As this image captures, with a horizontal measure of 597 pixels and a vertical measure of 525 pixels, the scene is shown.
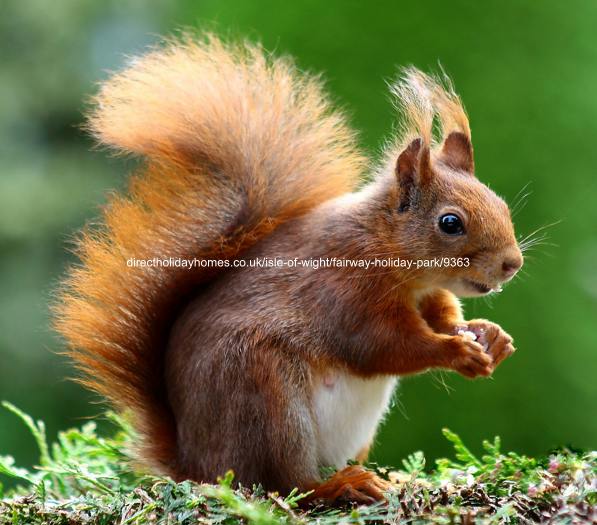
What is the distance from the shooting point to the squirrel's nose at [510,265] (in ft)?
4.97

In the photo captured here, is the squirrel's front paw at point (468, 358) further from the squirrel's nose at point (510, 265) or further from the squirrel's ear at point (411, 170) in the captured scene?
the squirrel's ear at point (411, 170)

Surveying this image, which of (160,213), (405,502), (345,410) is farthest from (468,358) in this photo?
(160,213)

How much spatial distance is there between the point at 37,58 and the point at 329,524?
4.36 meters

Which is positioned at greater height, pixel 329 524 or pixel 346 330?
pixel 346 330

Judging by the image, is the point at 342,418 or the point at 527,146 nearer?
the point at 342,418

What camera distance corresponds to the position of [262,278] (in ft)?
5.10

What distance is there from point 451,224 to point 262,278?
0.36 metres

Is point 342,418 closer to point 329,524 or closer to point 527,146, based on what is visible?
point 329,524

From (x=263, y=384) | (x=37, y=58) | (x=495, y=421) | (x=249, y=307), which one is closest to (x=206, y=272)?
(x=249, y=307)

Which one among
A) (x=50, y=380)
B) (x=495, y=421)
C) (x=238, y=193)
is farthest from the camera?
(x=50, y=380)

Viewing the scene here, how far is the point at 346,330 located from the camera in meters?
1.52

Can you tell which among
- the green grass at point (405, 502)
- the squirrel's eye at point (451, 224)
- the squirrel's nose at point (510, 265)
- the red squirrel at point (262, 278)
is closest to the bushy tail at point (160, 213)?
the red squirrel at point (262, 278)

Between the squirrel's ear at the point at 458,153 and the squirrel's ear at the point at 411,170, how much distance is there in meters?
0.09

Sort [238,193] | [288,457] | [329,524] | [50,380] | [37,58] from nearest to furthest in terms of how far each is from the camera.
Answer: [329,524]
[288,457]
[238,193]
[50,380]
[37,58]
